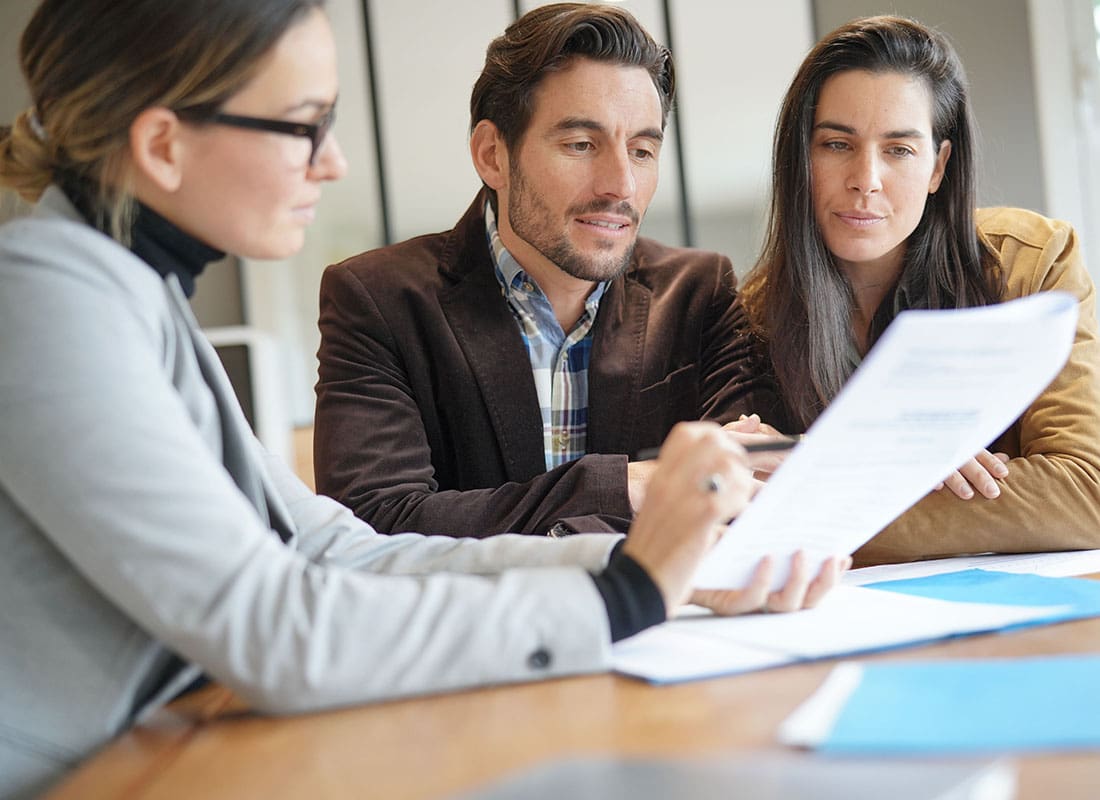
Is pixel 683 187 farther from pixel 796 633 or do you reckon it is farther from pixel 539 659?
pixel 539 659

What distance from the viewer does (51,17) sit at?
1042 mm

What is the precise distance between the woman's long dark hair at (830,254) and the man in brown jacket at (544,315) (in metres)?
0.11

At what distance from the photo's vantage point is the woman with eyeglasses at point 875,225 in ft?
6.38

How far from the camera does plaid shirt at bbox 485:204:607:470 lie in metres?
2.07

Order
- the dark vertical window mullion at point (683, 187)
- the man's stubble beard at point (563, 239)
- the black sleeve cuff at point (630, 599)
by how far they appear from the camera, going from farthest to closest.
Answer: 1. the dark vertical window mullion at point (683, 187)
2. the man's stubble beard at point (563, 239)
3. the black sleeve cuff at point (630, 599)

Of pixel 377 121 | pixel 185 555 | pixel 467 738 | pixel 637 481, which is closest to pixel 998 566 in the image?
pixel 637 481

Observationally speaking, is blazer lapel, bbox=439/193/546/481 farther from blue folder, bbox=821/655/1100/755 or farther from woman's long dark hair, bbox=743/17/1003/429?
blue folder, bbox=821/655/1100/755

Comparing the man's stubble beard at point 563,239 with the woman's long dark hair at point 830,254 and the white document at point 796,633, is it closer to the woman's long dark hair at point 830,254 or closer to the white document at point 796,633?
the woman's long dark hair at point 830,254

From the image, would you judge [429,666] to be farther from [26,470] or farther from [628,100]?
[628,100]

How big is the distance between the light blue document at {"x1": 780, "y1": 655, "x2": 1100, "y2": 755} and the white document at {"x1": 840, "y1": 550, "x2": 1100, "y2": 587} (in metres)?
0.47

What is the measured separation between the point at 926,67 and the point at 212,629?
1.66 meters

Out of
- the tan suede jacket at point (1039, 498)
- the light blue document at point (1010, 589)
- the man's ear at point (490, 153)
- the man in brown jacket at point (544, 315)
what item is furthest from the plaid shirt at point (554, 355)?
the light blue document at point (1010, 589)

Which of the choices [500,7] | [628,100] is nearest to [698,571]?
[628,100]

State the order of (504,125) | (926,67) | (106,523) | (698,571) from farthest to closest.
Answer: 1. (504,125)
2. (926,67)
3. (698,571)
4. (106,523)
